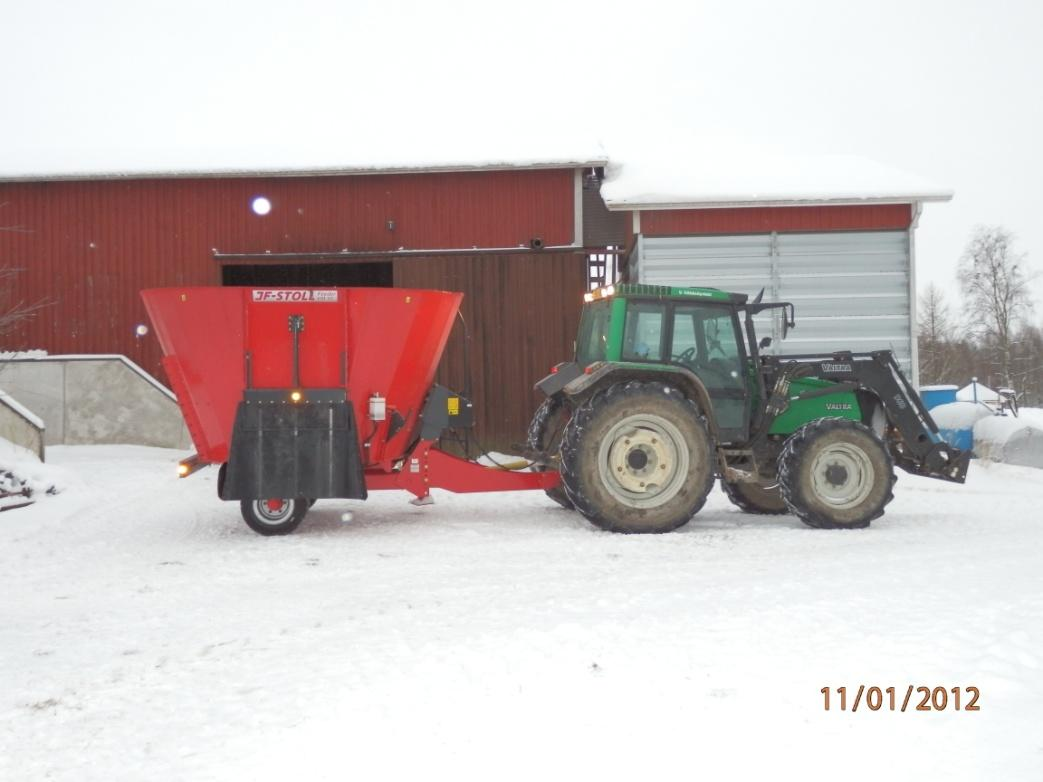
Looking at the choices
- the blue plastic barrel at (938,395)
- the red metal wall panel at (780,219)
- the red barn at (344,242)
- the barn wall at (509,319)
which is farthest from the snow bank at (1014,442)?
the barn wall at (509,319)

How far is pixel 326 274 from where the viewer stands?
1670 cm

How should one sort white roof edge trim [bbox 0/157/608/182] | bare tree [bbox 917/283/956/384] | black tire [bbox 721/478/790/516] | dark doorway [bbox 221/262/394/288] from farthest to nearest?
bare tree [bbox 917/283/956/384]
dark doorway [bbox 221/262/394/288]
white roof edge trim [bbox 0/157/608/182]
black tire [bbox 721/478/790/516]

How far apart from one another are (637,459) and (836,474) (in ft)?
5.63

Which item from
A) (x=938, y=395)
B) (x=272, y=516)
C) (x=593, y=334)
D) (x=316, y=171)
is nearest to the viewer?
(x=272, y=516)

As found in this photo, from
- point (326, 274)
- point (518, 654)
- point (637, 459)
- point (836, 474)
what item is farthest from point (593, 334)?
point (326, 274)

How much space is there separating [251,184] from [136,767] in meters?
13.6

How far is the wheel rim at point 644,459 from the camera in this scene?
7.49 metres

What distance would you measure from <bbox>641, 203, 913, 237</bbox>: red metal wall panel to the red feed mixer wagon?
703 centimetres

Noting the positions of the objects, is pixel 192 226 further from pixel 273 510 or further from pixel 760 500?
pixel 760 500

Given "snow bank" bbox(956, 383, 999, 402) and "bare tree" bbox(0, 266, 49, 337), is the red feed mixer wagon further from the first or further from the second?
"snow bank" bbox(956, 383, 999, 402)
